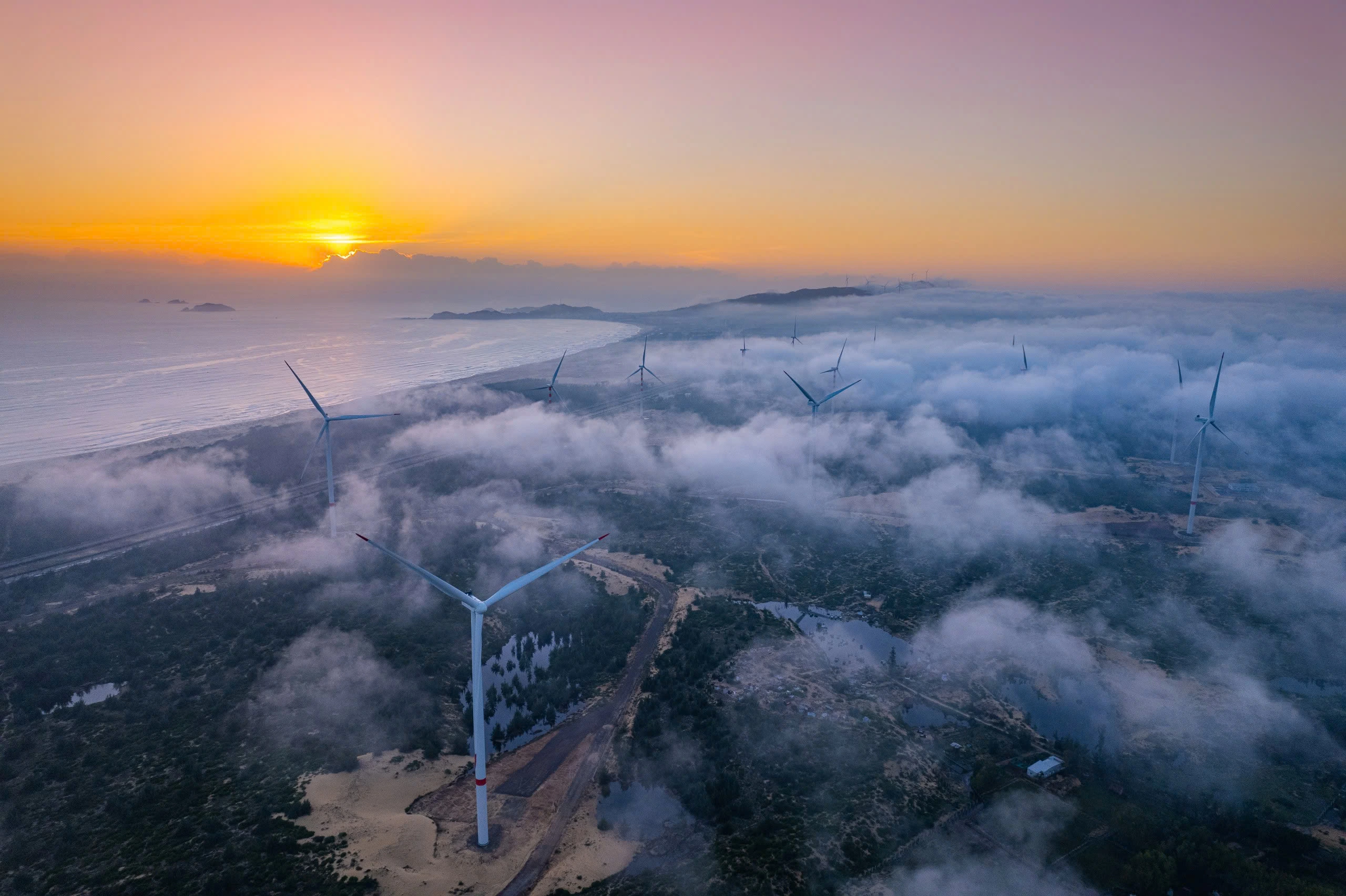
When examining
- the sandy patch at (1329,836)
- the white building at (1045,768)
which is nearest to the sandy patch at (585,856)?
the white building at (1045,768)

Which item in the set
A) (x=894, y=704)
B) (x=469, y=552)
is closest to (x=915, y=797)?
(x=894, y=704)

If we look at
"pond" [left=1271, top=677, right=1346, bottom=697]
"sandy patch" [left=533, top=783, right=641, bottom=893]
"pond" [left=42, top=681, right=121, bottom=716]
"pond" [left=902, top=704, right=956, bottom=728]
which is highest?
"pond" [left=1271, top=677, right=1346, bottom=697]

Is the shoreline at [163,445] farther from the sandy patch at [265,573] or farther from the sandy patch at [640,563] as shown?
the sandy patch at [640,563]

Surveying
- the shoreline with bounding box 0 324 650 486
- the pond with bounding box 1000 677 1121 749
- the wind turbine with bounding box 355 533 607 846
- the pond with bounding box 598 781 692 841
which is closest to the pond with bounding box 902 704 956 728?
the pond with bounding box 1000 677 1121 749

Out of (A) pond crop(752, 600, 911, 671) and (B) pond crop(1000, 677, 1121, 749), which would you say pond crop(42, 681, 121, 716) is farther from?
(B) pond crop(1000, 677, 1121, 749)

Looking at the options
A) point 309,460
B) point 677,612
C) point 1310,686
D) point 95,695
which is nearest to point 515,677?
point 677,612

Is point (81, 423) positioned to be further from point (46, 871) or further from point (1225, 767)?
point (1225, 767)
